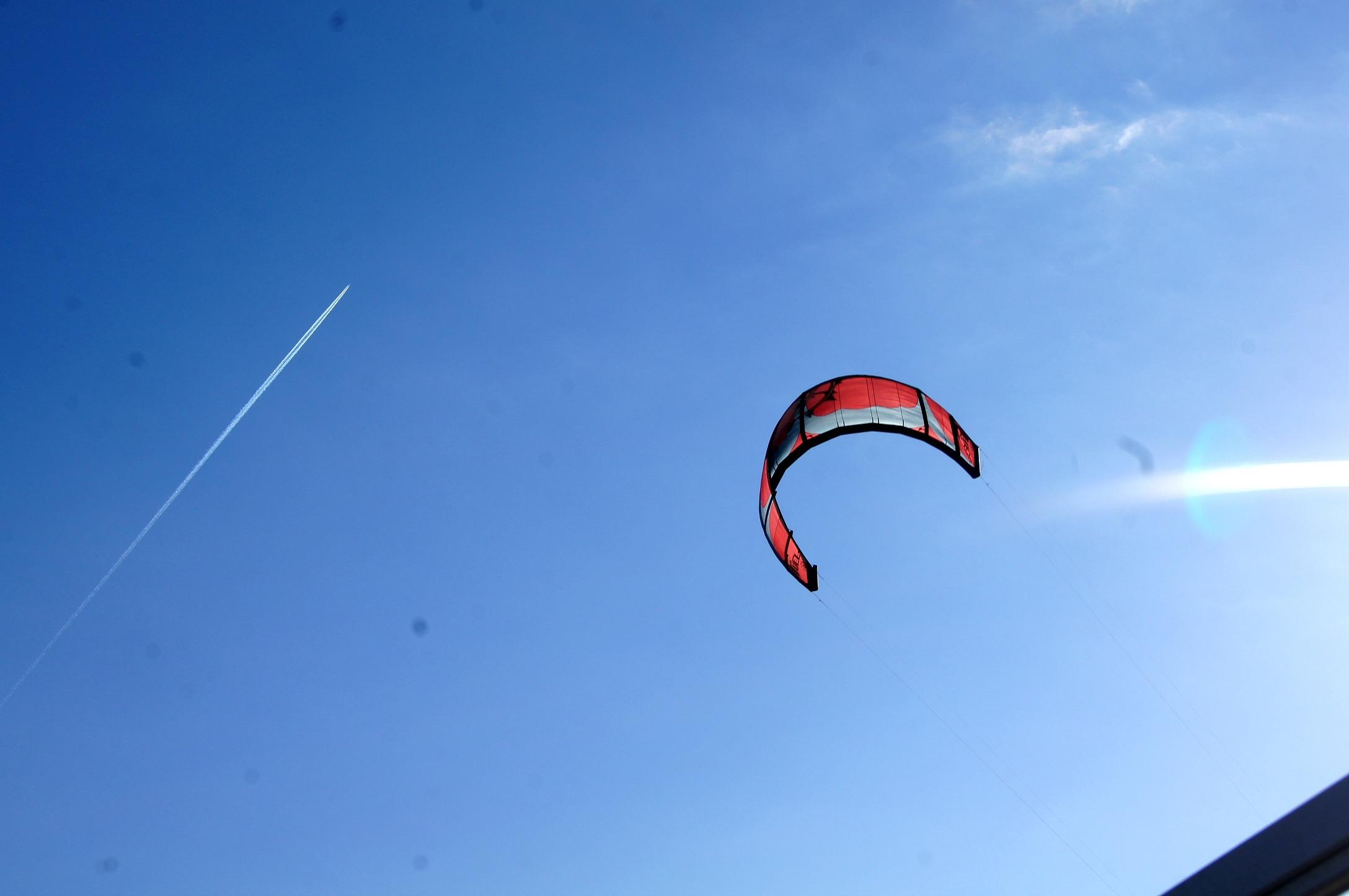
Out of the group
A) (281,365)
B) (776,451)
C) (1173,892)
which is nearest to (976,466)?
(776,451)

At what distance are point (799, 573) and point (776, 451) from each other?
2.48 meters

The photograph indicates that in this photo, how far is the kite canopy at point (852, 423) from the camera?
63.3 ft

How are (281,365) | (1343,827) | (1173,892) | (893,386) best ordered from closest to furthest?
(1343,827) < (1173,892) < (893,386) < (281,365)

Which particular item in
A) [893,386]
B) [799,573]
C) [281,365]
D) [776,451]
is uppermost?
[281,365]

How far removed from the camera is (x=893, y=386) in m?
19.7

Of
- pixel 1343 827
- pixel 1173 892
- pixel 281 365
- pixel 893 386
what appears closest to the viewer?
pixel 1343 827

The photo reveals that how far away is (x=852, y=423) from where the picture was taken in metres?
19.2

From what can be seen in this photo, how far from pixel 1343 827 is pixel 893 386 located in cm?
1657

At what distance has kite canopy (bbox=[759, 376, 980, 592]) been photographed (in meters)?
19.3

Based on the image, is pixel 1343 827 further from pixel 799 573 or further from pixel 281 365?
pixel 281 365

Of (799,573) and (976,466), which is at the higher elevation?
(976,466)

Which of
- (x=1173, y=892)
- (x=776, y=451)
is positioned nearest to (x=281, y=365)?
(x=776, y=451)

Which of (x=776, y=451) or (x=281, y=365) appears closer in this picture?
(x=776, y=451)

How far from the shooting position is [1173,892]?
3736 mm
